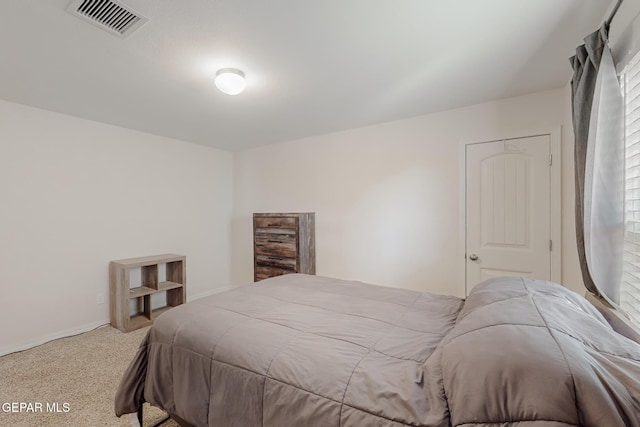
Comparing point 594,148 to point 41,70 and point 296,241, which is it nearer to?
point 296,241

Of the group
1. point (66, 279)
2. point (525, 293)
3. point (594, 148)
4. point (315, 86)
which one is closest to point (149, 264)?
point (66, 279)

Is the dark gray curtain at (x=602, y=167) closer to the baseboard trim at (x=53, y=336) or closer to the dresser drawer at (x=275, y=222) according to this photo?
the dresser drawer at (x=275, y=222)

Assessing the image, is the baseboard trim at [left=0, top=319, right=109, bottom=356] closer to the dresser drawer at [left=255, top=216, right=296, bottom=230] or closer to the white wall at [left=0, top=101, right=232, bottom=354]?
the white wall at [left=0, top=101, right=232, bottom=354]

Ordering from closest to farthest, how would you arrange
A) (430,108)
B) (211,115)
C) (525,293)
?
(525,293), (430,108), (211,115)

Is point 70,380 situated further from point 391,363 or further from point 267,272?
point 391,363

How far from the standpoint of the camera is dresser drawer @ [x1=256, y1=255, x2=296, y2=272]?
362cm

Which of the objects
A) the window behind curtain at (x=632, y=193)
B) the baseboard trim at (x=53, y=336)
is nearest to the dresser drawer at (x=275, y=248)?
the baseboard trim at (x=53, y=336)

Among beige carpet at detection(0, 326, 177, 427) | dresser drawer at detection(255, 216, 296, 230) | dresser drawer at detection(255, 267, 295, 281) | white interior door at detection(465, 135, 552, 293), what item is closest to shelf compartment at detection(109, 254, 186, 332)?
beige carpet at detection(0, 326, 177, 427)

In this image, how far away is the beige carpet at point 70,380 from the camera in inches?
68.8

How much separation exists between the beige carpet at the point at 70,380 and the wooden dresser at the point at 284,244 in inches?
64.5

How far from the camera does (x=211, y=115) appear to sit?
3.01 meters

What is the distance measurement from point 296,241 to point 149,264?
1753 mm

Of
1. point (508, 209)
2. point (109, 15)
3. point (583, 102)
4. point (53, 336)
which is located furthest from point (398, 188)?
point (53, 336)

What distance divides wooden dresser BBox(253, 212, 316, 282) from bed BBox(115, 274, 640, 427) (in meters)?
1.73
